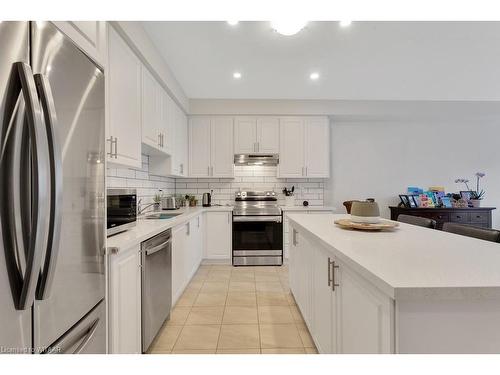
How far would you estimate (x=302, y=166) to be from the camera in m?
4.32

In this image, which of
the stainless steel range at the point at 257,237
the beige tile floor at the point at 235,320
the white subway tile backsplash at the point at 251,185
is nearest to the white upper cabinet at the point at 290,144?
the white subway tile backsplash at the point at 251,185

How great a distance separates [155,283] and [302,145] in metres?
3.21

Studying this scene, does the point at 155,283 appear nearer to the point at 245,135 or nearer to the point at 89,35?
the point at 89,35

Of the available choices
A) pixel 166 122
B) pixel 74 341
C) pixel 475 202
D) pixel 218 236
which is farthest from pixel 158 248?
pixel 475 202

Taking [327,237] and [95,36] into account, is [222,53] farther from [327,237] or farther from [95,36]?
[327,237]

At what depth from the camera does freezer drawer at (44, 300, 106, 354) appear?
0.94 meters

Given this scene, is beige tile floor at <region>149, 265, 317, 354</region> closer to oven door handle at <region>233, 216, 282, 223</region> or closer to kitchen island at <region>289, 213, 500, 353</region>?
kitchen island at <region>289, 213, 500, 353</region>

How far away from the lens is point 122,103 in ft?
6.38

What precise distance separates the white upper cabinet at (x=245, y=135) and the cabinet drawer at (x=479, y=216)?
3678 millimetres

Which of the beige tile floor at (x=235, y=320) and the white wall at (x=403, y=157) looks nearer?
the beige tile floor at (x=235, y=320)

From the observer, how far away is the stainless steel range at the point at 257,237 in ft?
13.0

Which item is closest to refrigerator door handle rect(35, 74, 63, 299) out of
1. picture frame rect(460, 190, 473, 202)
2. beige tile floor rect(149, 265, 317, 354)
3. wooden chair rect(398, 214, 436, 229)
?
beige tile floor rect(149, 265, 317, 354)

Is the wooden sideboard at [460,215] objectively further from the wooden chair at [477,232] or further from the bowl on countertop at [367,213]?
the bowl on countertop at [367,213]

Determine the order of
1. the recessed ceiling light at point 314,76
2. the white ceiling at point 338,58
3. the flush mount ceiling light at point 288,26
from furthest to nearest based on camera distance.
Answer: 1. the recessed ceiling light at point 314,76
2. the white ceiling at point 338,58
3. the flush mount ceiling light at point 288,26
